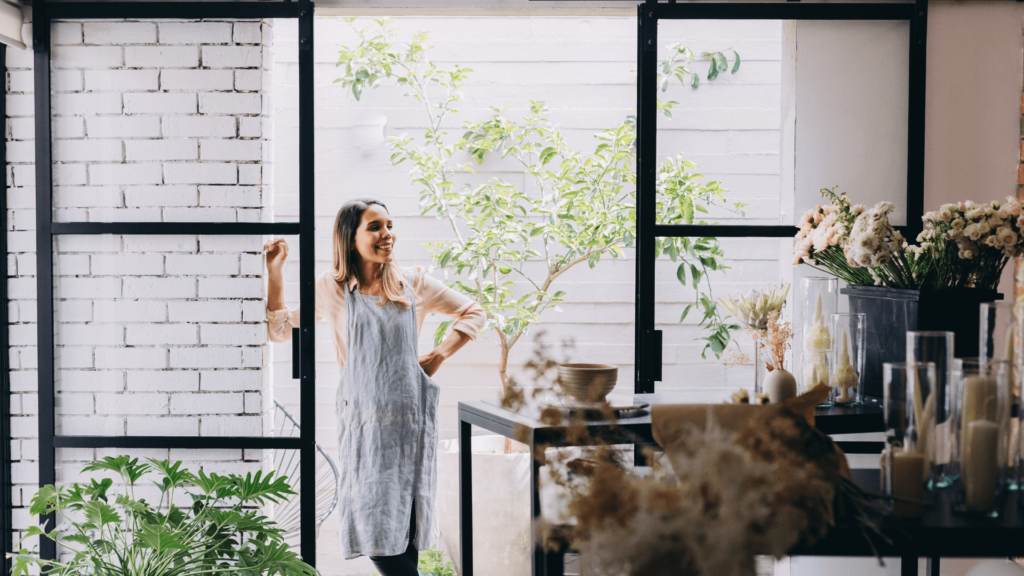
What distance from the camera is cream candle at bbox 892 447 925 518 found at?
971 mm

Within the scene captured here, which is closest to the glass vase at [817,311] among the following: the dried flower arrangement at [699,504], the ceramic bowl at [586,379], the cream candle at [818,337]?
A: the cream candle at [818,337]

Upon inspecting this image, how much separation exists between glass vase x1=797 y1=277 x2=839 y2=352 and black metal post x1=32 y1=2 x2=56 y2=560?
2.25 metres

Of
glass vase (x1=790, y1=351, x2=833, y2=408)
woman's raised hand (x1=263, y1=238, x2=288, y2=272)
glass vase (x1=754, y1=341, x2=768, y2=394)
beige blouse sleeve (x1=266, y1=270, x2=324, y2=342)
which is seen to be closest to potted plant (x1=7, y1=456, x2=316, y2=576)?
beige blouse sleeve (x1=266, y1=270, x2=324, y2=342)

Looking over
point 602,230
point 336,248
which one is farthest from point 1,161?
point 602,230

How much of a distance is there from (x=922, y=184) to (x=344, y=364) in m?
1.97

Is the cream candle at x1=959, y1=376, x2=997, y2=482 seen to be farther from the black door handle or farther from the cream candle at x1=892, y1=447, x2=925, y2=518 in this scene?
the black door handle

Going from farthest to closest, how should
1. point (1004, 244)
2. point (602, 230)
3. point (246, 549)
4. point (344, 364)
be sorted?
point (602, 230) < point (344, 364) < point (246, 549) < point (1004, 244)

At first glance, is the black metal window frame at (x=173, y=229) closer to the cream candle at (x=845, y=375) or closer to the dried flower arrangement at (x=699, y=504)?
the cream candle at (x=845, y=375)

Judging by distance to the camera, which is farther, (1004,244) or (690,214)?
(690,214)

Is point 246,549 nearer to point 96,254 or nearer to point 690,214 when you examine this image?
point 96,254

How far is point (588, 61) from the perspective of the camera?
3.75 meters

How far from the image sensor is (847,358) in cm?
192

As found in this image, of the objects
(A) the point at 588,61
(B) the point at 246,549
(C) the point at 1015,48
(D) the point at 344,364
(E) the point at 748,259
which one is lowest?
(B) the point at 246,549

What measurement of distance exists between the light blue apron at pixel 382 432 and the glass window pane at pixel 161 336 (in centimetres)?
28
